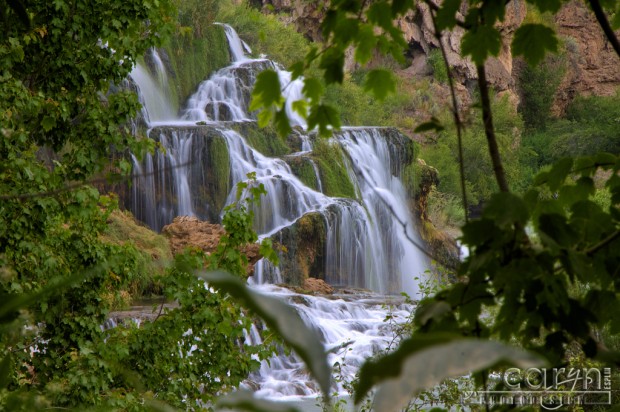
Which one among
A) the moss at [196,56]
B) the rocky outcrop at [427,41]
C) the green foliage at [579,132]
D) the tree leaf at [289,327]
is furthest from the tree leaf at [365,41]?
the rocky outcrop at [427,41]

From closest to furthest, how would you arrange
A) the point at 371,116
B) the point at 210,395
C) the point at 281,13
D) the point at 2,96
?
the point at 2,96
the point at 210,395
the point at 371,116
the point at 281,13

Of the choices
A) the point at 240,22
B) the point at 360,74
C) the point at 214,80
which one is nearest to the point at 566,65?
the point at 360,74

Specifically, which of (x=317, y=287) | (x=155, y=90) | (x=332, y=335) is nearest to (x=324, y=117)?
(x=332, y=335)

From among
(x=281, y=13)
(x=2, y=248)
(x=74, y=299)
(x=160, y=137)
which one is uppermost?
(x=281, y=13)

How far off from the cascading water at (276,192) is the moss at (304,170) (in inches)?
3.1

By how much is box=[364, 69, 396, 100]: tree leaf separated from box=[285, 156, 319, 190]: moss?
11878 mm

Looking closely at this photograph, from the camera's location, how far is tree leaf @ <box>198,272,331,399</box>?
284 millimetres

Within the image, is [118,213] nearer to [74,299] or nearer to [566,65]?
[74,299]

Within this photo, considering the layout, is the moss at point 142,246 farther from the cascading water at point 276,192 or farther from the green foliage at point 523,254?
the green foliage at point 523,254

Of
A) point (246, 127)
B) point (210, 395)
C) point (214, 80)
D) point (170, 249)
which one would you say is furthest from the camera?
point (214, 80)

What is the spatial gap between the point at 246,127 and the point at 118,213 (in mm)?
3294

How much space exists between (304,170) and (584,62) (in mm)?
15279

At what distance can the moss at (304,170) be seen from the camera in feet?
42.8

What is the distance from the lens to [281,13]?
829 inches
